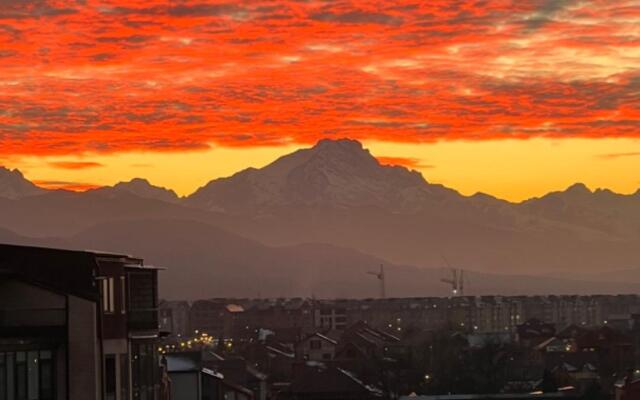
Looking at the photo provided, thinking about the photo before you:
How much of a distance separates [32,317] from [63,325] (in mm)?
932

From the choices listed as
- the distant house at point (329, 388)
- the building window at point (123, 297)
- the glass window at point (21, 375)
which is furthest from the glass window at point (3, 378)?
the distant house at point (329, 388)

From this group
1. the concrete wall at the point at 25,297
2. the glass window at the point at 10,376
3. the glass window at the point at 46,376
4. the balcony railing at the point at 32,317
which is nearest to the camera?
the glass window at the point at 10,376

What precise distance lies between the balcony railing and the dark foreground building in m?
0.02

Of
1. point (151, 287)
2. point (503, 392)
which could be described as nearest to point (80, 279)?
point (151, 287)

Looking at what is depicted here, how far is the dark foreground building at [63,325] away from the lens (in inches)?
1407

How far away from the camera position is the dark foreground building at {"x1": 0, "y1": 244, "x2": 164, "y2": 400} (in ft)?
117

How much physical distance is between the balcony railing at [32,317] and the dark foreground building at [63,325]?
0.07 feet

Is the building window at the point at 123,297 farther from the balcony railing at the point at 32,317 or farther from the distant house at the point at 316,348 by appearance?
the distant house at the point at 316,348

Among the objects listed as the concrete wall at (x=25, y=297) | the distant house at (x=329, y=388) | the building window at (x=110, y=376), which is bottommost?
the distant house at (x=329, y=388)

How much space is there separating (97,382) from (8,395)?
3.80m

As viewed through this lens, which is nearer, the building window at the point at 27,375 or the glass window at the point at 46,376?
the building window at the point at 27,375

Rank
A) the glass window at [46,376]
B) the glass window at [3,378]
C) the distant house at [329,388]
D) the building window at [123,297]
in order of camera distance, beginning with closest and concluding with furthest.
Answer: the glass window at [3,378] → the glass window at [46,376] → the building window at [123,297] → the distant house at [329,388]

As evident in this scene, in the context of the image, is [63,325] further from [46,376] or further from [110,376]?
[110,376]

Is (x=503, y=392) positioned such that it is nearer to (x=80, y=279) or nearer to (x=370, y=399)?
(x=370, y=399)
